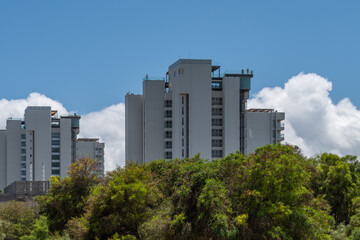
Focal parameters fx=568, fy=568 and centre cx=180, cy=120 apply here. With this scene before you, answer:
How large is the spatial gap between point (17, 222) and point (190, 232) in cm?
1440

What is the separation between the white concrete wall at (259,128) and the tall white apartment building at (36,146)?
4087cm

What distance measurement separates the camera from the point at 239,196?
33.1 meters

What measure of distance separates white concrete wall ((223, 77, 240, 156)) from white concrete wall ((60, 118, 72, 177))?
40.8 m

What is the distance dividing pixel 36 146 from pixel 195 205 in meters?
Result: 87.3

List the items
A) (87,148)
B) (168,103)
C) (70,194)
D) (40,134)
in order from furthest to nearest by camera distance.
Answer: (87,148) < (40,134) < (168,103) < (70,194)

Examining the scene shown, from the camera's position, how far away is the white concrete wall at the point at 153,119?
3556 inches

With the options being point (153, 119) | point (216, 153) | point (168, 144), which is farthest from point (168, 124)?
point (216, 153)

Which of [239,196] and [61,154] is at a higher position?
[61,154]

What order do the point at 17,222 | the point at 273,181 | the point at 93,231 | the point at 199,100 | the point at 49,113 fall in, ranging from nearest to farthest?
the point at 273,181, the point at 93,231, the point at 17,222, the point at 199,100, the point at 49,113

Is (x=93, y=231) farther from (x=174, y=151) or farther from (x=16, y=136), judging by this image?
(x=16, y=136)

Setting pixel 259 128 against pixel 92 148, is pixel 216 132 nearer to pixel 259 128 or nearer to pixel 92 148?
pixel 259 128

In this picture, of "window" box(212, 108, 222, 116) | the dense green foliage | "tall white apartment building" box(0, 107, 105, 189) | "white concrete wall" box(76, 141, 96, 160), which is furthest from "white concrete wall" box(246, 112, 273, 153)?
the dense green foliage

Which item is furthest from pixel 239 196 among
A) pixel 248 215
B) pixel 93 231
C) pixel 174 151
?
pixel 174 151

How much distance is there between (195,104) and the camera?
89.1 m
